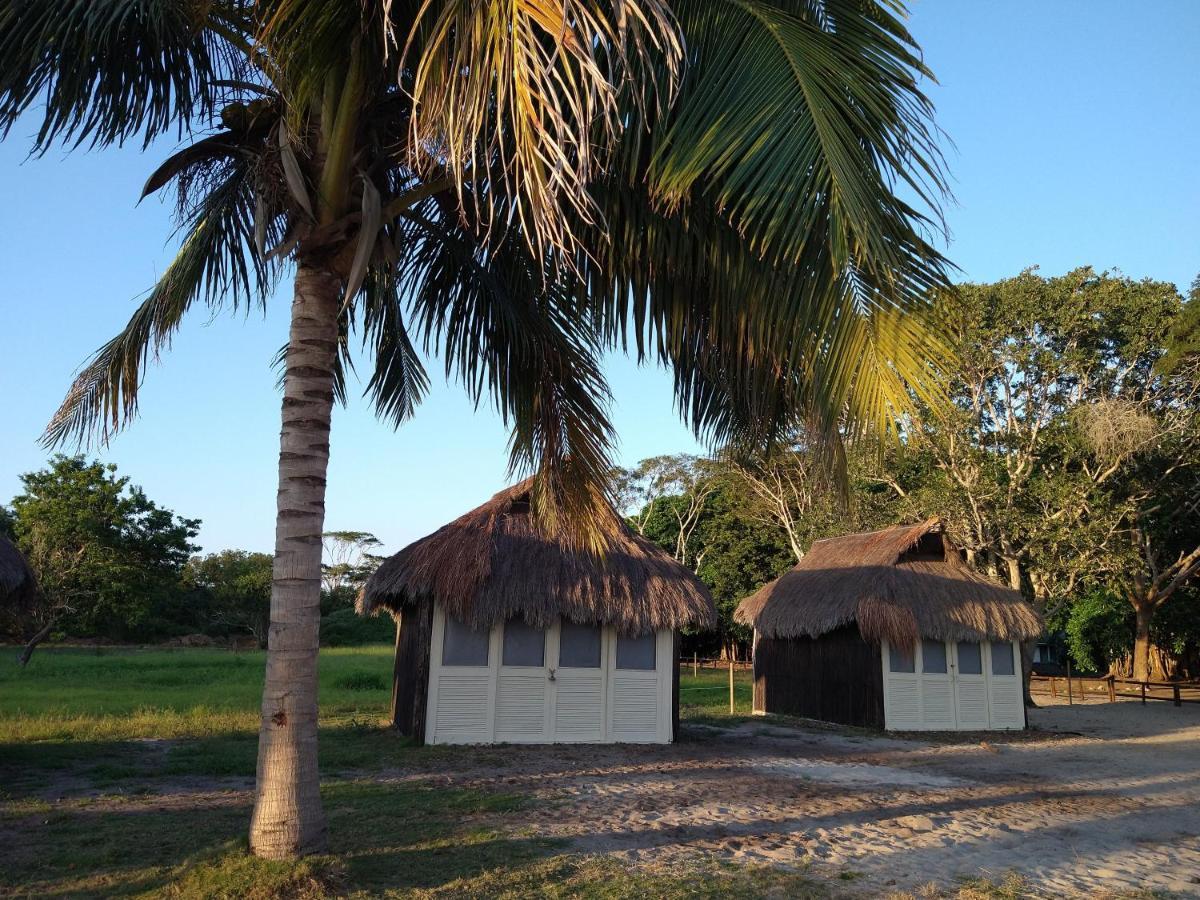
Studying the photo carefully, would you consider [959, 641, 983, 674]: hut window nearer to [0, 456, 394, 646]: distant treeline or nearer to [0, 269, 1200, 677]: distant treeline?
[0, 269, 1200, 677]: distant treeline

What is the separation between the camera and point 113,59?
4.57 meters

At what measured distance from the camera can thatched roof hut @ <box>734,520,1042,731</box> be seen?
556 inches

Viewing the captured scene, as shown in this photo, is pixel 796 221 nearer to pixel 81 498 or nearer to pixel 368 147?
pixel 368 147

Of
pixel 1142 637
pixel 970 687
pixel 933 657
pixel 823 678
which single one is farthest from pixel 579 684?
pixel 1142 637

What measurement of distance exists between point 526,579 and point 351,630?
115 feet

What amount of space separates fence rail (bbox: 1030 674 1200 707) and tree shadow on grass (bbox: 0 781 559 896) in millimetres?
18989

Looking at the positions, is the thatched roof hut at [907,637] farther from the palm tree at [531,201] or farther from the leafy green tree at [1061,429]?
the palm tree at [531,201]

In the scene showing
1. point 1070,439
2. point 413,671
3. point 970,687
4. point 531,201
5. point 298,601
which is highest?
point 1070,439

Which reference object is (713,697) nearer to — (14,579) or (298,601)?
(14,579)

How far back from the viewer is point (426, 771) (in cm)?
903

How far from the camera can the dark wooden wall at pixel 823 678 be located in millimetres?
14375

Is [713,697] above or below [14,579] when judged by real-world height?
below

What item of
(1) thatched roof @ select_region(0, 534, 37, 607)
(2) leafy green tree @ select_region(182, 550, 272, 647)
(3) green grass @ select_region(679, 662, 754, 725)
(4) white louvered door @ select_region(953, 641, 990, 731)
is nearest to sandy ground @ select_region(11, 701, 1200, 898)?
(4) white louvered door @ select_region(953, 641, 990, 731)

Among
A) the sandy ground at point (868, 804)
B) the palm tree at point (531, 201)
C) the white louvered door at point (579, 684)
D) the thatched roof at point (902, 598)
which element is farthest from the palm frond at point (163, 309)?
the thatched roof at point (902, 598)
